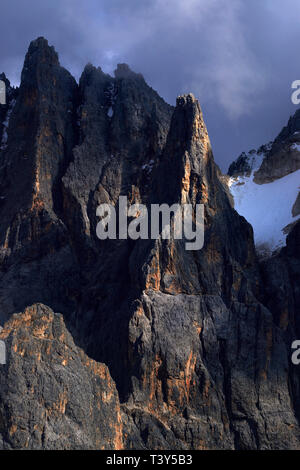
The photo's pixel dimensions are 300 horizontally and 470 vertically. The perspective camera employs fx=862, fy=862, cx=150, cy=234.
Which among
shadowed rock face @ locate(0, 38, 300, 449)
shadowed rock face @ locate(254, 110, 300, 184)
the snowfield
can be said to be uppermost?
shadowed rock face @ locate(254, 110, 300, 184)

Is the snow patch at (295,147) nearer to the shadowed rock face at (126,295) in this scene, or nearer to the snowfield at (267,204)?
the snowfield at (267,204)

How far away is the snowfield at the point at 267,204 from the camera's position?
9531cm

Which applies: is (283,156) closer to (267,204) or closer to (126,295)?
(267,204)

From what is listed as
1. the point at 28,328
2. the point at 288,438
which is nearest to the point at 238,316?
the point at 288,438

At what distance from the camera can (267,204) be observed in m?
106

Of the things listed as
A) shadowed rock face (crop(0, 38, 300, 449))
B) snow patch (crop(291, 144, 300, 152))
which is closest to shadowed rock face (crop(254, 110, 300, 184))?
snow patch (crop(291, 144, 300, 152))

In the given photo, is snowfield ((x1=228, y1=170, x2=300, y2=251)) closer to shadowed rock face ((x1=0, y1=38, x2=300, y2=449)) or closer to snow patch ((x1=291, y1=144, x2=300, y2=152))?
snow patch ((x1=291, y1=144, x2=300, y2=152))

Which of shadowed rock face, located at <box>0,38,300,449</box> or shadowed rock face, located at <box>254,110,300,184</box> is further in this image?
shadowed rock face, located at <box>254,110,300,184</box>

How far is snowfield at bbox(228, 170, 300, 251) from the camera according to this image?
313 ft

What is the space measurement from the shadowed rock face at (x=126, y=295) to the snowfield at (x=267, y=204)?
61.7 feet

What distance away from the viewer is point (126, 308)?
63.0 meters

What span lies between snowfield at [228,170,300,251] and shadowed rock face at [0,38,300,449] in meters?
18.8

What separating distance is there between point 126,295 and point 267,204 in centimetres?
4490
